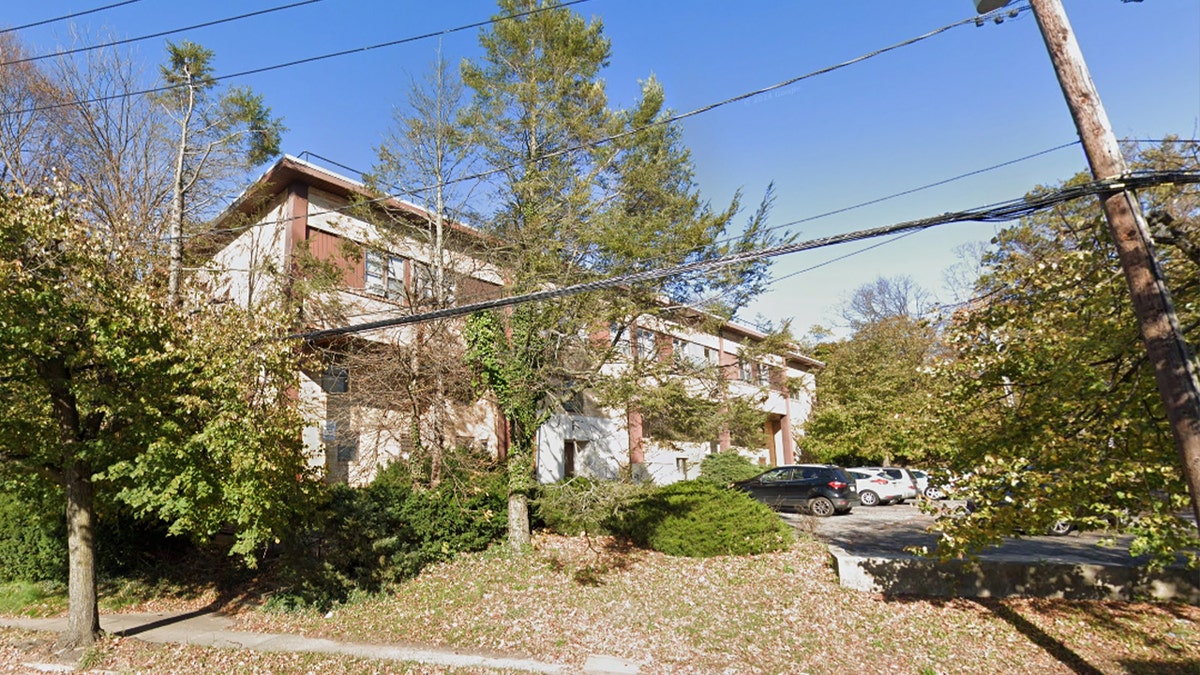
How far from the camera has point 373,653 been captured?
8.07 m

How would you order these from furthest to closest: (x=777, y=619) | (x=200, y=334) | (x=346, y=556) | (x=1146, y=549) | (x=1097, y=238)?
1. (x=346, y=556)
2. (x=777, y=619)
3. (x=200, y=334)
4. (x=1097, y=238)
5. (x=1146, y=549)

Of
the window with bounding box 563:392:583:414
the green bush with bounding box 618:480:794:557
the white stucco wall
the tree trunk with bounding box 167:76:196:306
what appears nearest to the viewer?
the tree trunk with bounding box 167:76:196:306

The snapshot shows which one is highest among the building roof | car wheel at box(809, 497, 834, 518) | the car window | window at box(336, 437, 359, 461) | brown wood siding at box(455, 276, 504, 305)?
the building roof

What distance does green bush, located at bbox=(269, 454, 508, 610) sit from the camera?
33.4 feet

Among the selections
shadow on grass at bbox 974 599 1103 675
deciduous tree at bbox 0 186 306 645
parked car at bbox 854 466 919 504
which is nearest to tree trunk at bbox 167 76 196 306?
deciduous tree at bbox 0 186 306 645

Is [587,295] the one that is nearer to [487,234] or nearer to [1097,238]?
[487,234]

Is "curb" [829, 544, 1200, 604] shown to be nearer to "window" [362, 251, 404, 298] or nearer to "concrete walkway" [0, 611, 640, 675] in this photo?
"concrete walkway" [0, 611, 640, 675]

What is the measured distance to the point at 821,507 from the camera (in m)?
18.4

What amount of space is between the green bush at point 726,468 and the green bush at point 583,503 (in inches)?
473

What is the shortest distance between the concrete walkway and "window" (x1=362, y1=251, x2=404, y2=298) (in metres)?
7.12

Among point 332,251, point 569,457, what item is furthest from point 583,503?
point 569,457

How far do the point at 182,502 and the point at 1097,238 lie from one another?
11.6m

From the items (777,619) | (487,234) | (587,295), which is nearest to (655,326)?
(587,295)

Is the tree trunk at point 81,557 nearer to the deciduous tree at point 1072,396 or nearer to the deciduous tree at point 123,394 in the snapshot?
the deciduous tree at point 123,394
